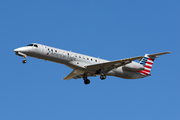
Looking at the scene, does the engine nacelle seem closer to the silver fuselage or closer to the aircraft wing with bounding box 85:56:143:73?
the silver fuselage

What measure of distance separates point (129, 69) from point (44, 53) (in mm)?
8741

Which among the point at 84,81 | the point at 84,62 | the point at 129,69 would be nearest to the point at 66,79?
the point at 84,81

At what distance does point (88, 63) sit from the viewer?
27.0 metres

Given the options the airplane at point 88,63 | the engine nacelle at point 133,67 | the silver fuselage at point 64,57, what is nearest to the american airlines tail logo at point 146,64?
the airplane at point 88,63

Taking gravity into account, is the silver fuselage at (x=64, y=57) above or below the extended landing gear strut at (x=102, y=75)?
above

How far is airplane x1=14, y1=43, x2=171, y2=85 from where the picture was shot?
2527 cm

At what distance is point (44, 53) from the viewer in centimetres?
2525

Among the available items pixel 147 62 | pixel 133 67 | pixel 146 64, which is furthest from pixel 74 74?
pixel 147 62

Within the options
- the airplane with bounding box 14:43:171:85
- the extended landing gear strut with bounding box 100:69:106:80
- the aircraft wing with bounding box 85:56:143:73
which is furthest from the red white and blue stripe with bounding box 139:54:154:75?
the extended landing gear strut with bounding box 100:69:106:80

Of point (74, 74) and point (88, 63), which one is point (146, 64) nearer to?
point (88, 63)

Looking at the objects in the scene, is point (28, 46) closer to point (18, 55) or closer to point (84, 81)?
point (18, 55)

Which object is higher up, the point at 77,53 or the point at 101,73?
the point at 77,53

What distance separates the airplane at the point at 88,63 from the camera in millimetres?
25266

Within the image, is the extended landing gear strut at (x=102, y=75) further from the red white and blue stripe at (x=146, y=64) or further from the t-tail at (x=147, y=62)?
the red white and blue stripe at (x=146, y=64)
